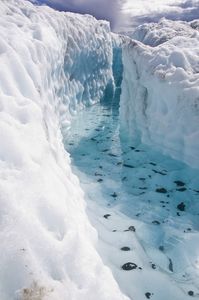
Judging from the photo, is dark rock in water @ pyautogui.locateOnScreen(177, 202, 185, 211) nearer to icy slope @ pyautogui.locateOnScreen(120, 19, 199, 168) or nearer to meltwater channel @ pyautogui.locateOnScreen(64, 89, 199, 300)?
meltwater channel @ pyautogui.locateOnScreen(64, 89, 199, 300)

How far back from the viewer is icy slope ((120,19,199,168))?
350cm

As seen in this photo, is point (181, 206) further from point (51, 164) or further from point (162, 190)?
point (51, 164)

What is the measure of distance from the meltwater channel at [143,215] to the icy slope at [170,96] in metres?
0.34

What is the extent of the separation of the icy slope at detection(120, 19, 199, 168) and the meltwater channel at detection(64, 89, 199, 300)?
0.34m

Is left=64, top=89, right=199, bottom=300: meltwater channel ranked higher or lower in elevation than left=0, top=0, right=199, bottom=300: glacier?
lower

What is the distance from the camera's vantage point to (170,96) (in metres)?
3.77

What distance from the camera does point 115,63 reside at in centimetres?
1551

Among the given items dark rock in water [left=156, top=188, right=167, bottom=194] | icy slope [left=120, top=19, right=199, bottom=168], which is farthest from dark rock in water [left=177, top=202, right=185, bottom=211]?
icy slope [left=120, top=19, right=199, bottom=168]

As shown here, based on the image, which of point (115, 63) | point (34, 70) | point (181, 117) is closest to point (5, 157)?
point (34, 70)

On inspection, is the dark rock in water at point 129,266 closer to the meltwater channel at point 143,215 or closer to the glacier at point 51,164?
the meltwater channel at point 143,215

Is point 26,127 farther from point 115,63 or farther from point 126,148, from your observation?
point 115,63

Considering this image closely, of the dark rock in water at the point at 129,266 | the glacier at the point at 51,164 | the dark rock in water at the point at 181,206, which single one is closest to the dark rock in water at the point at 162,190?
the dark rock in water at the point at 181,206

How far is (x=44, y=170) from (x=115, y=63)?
16.0 m

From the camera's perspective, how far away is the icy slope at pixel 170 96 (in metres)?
3.50
